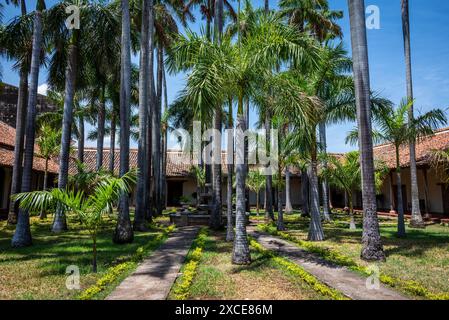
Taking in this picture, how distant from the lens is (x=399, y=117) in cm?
1162

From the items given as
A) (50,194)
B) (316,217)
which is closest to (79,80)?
(50,194)

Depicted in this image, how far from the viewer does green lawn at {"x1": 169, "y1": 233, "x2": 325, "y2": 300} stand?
5.46 metres

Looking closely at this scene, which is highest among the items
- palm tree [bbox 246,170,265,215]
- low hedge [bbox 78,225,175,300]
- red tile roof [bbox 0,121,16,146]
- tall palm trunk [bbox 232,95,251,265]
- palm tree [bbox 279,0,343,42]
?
palm tree [bbox 279,0,343,42]

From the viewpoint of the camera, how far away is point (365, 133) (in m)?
8.45

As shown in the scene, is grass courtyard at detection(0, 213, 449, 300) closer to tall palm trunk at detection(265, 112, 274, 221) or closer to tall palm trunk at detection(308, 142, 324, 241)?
tall palm trunk at detection(308, 142, 324, 241)

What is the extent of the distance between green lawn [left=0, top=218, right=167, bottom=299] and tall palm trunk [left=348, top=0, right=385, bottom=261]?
6.19 m

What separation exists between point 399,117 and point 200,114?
26.7 feet

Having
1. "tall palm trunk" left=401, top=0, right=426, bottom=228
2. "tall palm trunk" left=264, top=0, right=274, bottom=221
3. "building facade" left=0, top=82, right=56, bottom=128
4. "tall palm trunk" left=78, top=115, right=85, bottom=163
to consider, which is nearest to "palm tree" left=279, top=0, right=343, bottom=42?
"tall palm trunk" left=264, top=0, right=274, bottom=221

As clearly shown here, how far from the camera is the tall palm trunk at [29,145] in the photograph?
9.60 meters

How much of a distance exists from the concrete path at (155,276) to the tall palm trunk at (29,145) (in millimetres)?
4048

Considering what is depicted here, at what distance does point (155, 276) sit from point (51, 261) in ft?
9.86

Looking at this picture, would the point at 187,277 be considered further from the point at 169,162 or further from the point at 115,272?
the point at 169,162

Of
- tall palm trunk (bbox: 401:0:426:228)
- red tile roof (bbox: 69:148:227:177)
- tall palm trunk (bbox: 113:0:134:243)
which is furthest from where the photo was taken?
red tile roof (bbox: 69:148:227:177)
